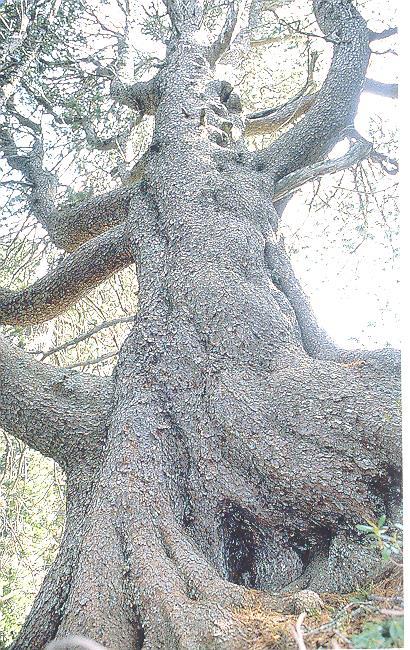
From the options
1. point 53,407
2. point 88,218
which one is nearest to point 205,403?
point 53,407

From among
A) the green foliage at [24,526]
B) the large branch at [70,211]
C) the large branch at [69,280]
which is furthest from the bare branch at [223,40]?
the green foliage at [24,526]

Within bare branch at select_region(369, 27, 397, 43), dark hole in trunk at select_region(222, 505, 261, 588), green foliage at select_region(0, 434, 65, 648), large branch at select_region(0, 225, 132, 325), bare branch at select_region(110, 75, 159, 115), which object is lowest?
green foliage at select_region(0, 434, 65, 648)

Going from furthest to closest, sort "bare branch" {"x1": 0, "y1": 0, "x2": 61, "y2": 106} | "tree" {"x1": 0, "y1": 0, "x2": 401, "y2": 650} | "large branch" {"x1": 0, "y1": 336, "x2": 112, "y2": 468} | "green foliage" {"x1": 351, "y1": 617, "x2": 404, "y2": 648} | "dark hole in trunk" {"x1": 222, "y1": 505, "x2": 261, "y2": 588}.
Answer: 1. "bare branch" {"x1": 0, "y1": 0, "x2": 61, "y2": 106}
2. "large branch" {"x1": 0, "y1": 336, "x2": 112, "y2": 468}
3. "dark hole in trunk" {"x1": 222, "y1": 505, "x2": 261, "y2": 588}
4. "tree" {"x1": 0, "y1": 0, "x2": 401, "y2": 650}
5. "green foliage" {"x1": 351, "y1": 617, "x2": 404, "y2": 648}

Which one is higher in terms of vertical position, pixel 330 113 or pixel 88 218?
pixel 330 113

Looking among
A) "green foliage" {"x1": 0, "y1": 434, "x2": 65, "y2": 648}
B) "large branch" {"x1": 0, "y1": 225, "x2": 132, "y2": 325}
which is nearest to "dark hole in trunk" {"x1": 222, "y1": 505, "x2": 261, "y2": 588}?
"large branch" {"x1": 0, "y1": 225, "x2": 132, "y2": 325}

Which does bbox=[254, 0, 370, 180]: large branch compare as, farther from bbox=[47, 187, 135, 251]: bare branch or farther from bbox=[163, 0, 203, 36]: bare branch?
bbox=[163, 0, 203, 36]: bare branch

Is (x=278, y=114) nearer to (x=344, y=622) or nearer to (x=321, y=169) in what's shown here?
(x=321, y=169)

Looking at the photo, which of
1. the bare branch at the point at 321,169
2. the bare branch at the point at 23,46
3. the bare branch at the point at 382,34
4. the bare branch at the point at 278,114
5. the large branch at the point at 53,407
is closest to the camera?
the large branch at the point at 53,407

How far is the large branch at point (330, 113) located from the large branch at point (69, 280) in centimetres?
62

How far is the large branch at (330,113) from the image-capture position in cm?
232

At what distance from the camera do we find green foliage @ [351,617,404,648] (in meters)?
0.91

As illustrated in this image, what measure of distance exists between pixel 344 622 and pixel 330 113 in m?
1.80

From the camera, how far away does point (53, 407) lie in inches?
73.3

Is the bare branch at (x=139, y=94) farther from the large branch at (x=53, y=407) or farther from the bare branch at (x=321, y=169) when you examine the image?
the large branch at (x=53, y=407)
